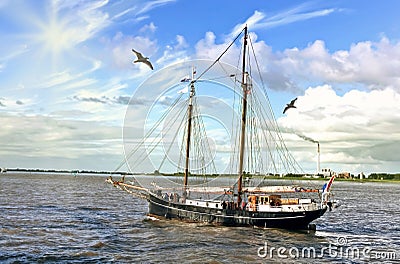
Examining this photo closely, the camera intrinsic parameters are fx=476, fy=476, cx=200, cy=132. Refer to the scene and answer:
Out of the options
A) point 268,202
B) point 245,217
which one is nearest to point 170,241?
point 245,217

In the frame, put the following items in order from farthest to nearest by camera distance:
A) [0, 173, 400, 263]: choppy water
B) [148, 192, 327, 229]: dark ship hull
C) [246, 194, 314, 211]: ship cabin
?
[246, 194, 314, 211]: ship cabin < [148, 192, 327, 229]: dark ship hull < [0, 173, 400, 263]: choppy water

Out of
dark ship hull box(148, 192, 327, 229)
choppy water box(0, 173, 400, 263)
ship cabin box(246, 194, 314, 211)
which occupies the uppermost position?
ship cabin box(246, 194, 314, 211)

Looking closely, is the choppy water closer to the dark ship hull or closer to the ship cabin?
the dark ship hull

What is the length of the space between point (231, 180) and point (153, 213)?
13.0m

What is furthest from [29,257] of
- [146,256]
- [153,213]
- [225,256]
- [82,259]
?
[153,213]

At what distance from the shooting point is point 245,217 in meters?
57.6

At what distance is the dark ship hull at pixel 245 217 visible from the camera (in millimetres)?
56688

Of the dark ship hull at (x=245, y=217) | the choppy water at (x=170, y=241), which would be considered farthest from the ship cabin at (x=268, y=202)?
the choppy water at (x=170, y=241)

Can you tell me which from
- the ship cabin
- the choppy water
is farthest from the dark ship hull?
the choppy water

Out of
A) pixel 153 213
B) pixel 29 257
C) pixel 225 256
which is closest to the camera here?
pixel 29 257

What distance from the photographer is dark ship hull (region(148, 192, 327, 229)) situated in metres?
56.7

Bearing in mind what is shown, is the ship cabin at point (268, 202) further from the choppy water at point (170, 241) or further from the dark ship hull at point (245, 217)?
the choppy water at point (170, 241)

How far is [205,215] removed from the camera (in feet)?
194

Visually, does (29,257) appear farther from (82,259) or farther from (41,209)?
(41,209)
